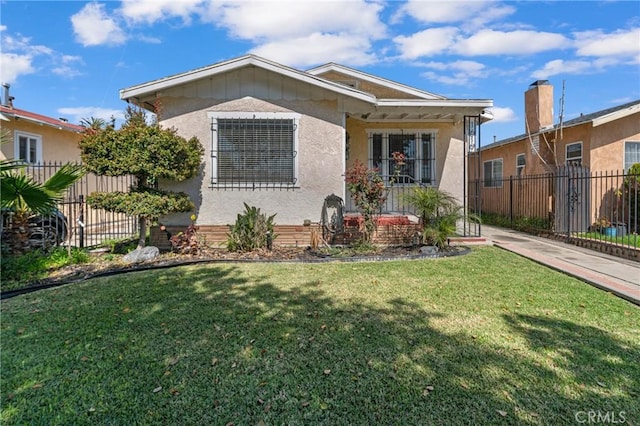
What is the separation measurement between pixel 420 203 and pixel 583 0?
7815mm

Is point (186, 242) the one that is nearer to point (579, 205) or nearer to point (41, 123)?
point (41, 123)

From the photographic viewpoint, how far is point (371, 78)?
40.1 ft

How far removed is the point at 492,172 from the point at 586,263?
41.8 ft

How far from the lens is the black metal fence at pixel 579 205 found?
11.9 metres

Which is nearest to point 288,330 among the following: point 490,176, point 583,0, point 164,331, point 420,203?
point 164,331

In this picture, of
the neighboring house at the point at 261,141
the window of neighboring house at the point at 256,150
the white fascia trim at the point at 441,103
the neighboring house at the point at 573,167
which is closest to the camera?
the neighboring house at the point at 261,141

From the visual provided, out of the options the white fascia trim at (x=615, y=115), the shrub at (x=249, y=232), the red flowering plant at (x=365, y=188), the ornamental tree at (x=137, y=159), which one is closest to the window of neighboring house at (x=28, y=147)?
the ornamental tree at (x=137, y=159)

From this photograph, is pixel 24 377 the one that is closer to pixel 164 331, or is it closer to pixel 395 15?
pixel 164 331

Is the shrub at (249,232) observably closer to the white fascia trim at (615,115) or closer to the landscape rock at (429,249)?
the landscape rock at (429,249)

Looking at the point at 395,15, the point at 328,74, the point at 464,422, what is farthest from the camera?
the point at 328,74

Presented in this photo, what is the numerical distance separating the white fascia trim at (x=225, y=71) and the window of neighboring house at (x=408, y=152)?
345cm

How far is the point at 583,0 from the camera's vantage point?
33.8 ft

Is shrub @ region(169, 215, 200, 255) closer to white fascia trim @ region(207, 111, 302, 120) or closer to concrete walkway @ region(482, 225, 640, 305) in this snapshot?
white fascia trim @ region(207, 111, 302, 120)
